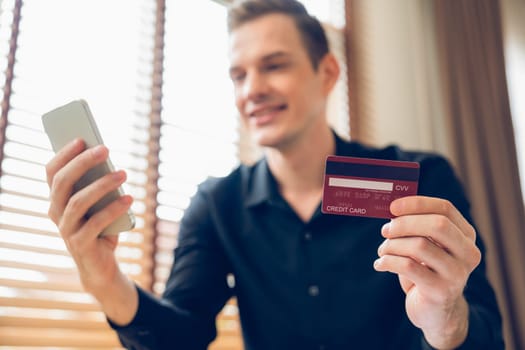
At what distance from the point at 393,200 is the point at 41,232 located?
3.02 ft

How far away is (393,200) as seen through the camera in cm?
63

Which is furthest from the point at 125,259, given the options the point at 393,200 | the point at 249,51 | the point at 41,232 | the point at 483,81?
the point at 483,81

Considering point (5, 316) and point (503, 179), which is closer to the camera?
point (5, 316)

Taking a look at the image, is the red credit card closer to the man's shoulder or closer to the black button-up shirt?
the black button-up shirt

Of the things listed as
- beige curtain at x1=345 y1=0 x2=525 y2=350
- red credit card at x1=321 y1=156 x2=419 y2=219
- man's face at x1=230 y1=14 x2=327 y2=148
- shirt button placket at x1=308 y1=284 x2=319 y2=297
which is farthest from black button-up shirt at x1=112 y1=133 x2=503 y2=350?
beige curtain at x1=345 y1=0 x2=525 y2=350

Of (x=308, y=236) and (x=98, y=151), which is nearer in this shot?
(x=98, y=151)

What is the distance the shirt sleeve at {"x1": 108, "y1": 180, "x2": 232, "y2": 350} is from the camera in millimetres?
989

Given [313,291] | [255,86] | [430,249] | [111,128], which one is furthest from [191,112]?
[430,249]

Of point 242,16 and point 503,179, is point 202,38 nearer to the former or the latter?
point 242,16

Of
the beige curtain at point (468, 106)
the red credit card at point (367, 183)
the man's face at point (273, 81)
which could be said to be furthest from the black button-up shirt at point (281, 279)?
the beige curtain at point (468, 106)

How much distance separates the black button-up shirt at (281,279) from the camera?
1074mm

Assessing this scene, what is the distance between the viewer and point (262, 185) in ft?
4.25

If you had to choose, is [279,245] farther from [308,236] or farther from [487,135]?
[487,135]

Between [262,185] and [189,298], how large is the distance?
325 mm
